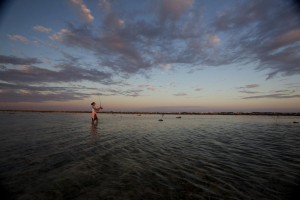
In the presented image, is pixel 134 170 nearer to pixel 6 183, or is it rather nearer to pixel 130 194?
pixel 130 194

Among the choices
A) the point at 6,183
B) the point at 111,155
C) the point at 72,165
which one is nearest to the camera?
the point at 6,183

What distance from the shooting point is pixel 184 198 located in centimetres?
572

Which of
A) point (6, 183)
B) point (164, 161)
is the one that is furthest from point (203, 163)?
point (6, 183)

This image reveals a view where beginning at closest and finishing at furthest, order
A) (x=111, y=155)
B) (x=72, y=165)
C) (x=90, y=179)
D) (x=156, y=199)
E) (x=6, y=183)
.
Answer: (x=156, y=199) → (x=6, y=183) → (x=90, y=179) → (x=72, y=165) → (x=111, y=155)

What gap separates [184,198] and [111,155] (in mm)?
6314

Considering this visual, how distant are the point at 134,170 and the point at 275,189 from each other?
17.7 ft

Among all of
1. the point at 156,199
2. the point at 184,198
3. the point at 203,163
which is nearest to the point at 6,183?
the point at 156,199

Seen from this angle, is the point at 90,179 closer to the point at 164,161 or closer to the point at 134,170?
the point at 134,170

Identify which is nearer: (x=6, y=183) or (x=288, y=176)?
(x=6, y=183)

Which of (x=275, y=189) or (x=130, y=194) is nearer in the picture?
(x=130, y=194)

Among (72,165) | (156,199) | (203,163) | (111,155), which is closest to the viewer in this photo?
(156,199)

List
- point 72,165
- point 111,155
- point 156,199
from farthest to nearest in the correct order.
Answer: point 111,155, point 72,165, point 156,199

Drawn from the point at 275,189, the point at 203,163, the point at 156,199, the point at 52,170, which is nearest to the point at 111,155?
the point at 52,170

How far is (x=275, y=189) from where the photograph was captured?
6.49 meters
